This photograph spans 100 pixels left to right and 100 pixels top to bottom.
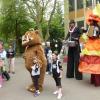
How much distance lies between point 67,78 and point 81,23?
2264cm

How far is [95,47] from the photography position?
12828 mm

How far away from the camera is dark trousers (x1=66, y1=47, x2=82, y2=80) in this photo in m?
14.2

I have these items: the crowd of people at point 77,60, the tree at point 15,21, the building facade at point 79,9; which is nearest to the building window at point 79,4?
the building facade at point 79,9

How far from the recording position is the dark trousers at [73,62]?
14.2 m

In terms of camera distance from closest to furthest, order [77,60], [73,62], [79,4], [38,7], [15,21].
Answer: [77,60] < [73,62] < [38,7] < [79,4] < [15,21]

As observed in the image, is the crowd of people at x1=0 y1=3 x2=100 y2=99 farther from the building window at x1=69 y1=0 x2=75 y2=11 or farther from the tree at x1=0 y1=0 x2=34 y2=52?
the tree at x1=0 y1=0 x2=34 y2=52

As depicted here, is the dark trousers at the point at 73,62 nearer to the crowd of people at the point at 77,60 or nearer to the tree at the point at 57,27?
the crowd of people at the point at 77,60

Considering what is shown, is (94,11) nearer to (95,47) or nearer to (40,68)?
(95,47)

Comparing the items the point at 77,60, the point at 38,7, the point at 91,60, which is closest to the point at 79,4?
the point at 38,7

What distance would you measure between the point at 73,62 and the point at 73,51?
15.9 inches

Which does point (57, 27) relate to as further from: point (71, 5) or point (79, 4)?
point (79, 4)

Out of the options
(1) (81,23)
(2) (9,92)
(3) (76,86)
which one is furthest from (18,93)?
Answer: (1) (81,23)

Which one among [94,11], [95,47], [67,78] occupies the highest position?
[94,11]

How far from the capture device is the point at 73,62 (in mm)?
14547
